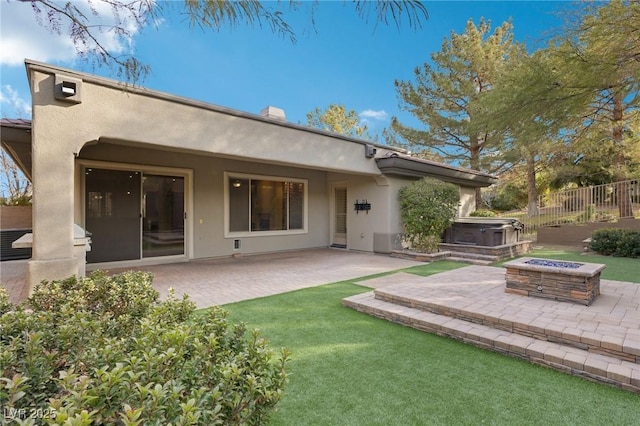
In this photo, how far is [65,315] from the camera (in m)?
2.73

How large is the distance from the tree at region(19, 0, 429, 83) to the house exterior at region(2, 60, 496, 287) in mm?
1463

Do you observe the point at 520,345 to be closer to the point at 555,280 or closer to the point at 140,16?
the point at 555,280

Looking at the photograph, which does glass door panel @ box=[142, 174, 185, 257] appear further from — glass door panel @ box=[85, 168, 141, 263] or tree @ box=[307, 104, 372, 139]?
tree @ box=[307, 104, 372, 139]

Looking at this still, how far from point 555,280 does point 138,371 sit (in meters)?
5.50

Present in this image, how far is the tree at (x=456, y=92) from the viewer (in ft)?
53.3

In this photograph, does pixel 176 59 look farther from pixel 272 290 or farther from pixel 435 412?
pixel 435 412

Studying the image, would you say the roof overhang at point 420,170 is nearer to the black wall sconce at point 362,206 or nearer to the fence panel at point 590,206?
the black wall sconce at point 362,206

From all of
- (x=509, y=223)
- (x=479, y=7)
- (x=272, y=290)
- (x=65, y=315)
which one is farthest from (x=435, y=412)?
(x=479, y=7)

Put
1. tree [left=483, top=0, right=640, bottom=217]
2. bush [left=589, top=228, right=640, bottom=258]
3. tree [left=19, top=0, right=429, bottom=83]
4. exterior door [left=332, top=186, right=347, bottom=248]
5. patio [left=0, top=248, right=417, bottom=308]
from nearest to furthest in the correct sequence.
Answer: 1. tree [left=19, top=0, right=429, bottom=83]
2. tree [left=483, top=0, right=640, bottom=217]
3. patio [left=0, top=248, right=417, bottom=308]
4. bush [left=589, top=228, right=640, bottom=258]
5. exterior door [left=332, top=186, right=347, bottom=248]

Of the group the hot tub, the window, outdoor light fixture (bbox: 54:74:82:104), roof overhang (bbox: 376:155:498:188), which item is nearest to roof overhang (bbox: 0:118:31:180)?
outdoor light fixture (bbox: 54:74:82:104)

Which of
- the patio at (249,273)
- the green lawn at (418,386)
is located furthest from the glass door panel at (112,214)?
the green lawn at (418,386)

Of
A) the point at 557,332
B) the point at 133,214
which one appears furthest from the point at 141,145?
the point at 557,332

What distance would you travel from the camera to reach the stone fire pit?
464 cm

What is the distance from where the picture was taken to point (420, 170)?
11281mm
